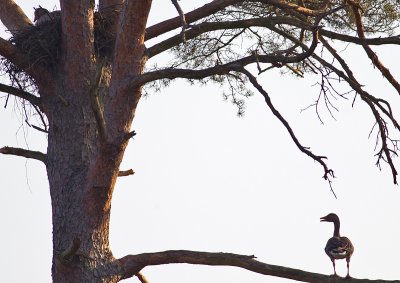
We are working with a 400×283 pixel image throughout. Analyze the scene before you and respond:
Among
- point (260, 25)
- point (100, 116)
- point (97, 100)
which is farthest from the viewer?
point (260, 25)

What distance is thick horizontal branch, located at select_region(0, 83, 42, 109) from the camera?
7.33 m

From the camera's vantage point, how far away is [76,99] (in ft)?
24.3

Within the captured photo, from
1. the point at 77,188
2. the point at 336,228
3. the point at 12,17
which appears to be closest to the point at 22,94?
the point at 77,188

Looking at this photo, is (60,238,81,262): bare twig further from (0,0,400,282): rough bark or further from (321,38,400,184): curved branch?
(321,38,400,184): curved branch

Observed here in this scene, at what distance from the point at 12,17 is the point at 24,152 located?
203 centimetres

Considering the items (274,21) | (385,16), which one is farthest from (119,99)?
(385,16)

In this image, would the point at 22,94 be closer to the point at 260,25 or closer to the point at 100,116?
the point at 100,116

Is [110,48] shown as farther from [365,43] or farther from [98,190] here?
[365,43]

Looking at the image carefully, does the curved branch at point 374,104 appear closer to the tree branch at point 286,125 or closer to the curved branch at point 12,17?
the tree branch at point 286,125

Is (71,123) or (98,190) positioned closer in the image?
(98,190)

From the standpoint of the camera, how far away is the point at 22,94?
7484 millimetres

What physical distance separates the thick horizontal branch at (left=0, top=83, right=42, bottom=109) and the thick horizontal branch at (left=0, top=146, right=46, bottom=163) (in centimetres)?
51

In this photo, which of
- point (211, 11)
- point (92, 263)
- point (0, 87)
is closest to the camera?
point (92, 263)

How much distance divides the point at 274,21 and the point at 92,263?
2649mm
